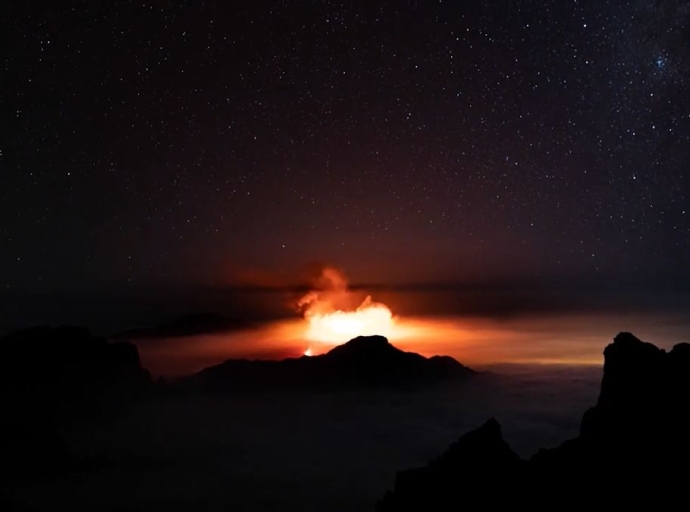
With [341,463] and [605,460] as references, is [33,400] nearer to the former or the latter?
[341,463]

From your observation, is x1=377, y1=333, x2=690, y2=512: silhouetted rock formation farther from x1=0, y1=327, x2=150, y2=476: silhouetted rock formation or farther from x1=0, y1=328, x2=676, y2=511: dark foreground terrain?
x1=0, y1=327, x2=150, y2=476: silhouetted rock formation

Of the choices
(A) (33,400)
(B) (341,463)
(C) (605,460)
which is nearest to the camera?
(C) (605,460)

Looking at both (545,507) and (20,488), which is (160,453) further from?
(545,507)

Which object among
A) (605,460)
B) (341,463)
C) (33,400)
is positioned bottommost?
(341,463)

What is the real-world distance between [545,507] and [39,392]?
185 m

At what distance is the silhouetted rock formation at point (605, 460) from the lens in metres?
45.2

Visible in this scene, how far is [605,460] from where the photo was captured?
160 feet

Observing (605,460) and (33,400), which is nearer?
(605,460)

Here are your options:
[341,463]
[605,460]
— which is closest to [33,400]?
[341,463]

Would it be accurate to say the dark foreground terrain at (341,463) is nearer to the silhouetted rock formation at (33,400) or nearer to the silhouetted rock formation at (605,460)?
the silhouetted rock formation at (605,460)

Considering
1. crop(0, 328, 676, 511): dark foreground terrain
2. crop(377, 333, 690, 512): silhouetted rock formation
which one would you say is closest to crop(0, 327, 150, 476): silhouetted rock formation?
crop(0, 328, 676, 511): dark foreground terrain

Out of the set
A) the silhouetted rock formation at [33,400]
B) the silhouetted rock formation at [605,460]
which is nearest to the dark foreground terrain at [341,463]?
the silhouetted rock formation at [605,460]

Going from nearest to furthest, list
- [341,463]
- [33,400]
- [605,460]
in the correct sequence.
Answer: [605,460]
[341,463]
[33,400]

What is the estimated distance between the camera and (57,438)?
182375 mm
